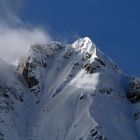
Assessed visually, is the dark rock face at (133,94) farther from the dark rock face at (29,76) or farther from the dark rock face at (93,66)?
the dark rock face at (29,76)

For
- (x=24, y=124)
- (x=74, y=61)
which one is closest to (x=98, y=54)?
(x=74, y=61)

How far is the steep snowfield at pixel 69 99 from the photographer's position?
163 metres

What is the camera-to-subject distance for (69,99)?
174m

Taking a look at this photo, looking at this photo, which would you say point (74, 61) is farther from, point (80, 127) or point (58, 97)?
point (80, 127)

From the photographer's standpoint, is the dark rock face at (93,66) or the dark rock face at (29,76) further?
the dark rock face at (29,76)

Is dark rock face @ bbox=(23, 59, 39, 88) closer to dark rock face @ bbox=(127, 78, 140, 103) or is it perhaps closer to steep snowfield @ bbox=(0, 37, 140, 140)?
steep snowfield @ bbox=(0, 37, 140, 140)

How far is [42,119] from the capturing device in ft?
564

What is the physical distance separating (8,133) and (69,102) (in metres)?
20.4

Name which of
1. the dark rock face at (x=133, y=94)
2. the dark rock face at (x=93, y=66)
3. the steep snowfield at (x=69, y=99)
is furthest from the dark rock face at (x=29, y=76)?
the dark rock face at (x=133, y=94)

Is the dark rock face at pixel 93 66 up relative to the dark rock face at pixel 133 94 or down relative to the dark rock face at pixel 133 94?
up

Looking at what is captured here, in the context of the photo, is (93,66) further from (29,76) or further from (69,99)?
(29,76)

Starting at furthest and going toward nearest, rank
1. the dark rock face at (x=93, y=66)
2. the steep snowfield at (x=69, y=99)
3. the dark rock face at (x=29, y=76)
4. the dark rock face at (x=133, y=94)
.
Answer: the dark rock face at (x=29, y=76)
the dark rock face at (x=93, y=66)
the dark rock face at (x=133, y=94)
the steep snowfield at (x=69, y=99)

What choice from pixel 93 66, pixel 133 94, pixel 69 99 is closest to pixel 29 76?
pixel 93 66

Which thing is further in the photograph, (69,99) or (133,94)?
(133,94)
